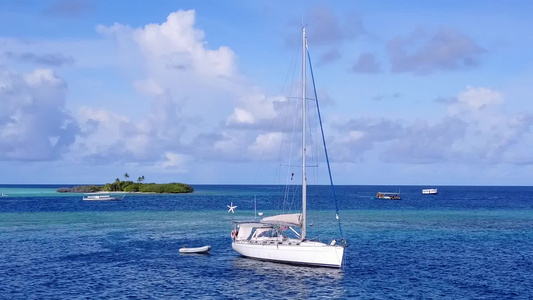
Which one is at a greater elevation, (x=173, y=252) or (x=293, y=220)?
(x=293, y=220)

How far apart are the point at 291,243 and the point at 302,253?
1.83 meters

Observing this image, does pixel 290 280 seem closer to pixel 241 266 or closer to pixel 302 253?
pixel 302 253

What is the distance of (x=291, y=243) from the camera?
51625 millimetres

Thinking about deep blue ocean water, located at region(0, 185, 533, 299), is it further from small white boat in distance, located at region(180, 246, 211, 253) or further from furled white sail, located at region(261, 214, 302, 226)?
furled white sail, located at region(261, 214, 302, 226)

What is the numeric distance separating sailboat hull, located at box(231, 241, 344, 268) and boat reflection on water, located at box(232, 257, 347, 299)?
0.55 meters

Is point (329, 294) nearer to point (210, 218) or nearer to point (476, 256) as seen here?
point (476, 256)

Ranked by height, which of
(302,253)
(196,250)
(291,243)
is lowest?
(196,250)

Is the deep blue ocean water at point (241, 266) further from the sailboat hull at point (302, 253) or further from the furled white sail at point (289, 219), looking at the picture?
the furled white sail at point (289, 219)

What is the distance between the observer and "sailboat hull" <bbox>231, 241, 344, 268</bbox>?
4909 centimetres

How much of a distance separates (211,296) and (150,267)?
1298 cm

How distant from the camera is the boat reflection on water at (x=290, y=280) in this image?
136 ft

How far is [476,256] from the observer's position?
57938mm

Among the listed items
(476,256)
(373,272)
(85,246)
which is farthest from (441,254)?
(85,246)

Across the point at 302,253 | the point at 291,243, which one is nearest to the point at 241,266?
the point at 291,243
